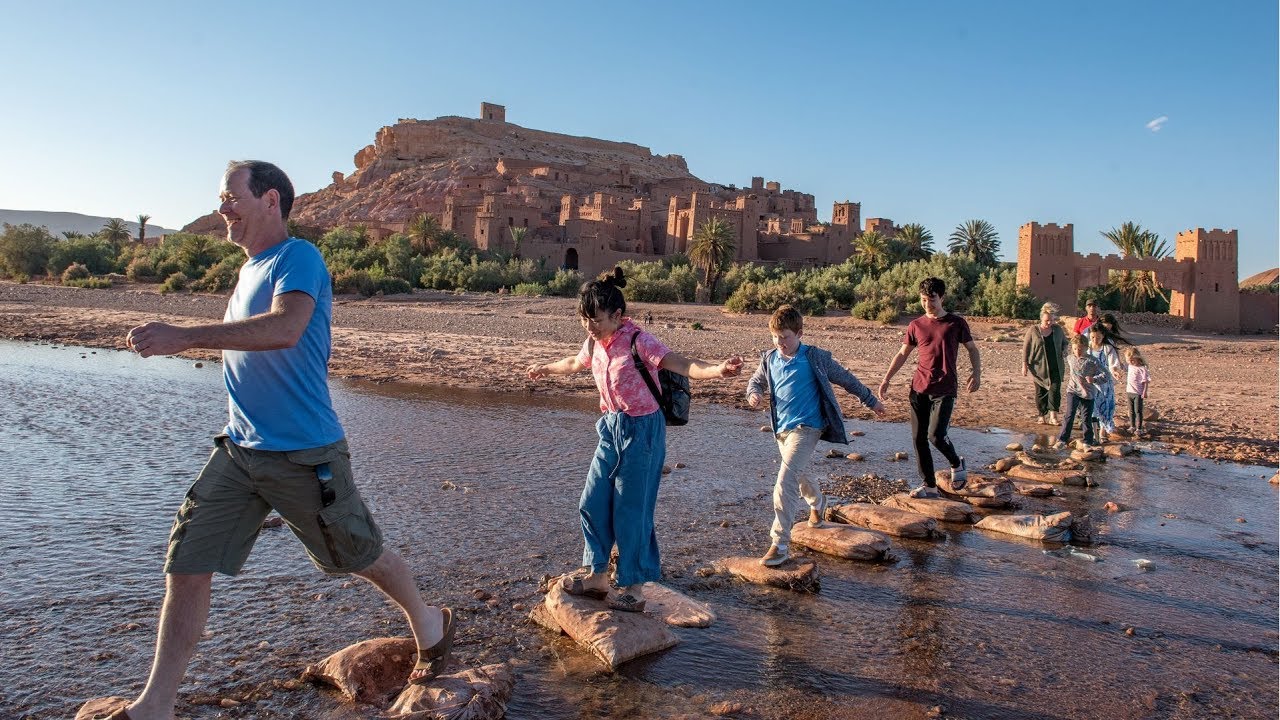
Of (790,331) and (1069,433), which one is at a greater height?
(790,331)

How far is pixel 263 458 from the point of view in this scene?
2.96 metres

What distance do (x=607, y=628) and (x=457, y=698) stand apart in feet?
2.71

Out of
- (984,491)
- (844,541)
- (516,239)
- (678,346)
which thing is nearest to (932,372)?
(984,491)

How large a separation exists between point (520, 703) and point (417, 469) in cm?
444

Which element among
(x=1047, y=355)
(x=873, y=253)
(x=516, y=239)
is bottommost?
(x=1047, y=355)

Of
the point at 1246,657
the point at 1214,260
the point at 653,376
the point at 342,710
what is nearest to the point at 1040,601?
the point at 1246,657

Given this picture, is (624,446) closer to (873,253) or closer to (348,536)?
(348,536)

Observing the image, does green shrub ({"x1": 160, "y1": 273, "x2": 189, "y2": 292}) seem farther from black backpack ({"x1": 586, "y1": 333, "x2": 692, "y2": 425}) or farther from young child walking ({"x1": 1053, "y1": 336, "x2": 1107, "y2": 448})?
black backpack ({"x1": 586, "y1": 333, "x2": 692, "y2": 425})

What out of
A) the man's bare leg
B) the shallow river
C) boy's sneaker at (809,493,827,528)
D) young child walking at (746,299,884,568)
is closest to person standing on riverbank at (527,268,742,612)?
the shallow river

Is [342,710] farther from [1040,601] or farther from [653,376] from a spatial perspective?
[1040,601]

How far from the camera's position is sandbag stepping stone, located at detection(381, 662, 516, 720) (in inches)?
124

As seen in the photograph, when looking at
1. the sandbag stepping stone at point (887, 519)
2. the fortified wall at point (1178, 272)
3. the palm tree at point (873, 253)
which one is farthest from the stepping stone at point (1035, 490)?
the palm tree at point (873, 253)

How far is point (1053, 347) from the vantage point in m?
10.7

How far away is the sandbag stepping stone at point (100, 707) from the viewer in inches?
116
